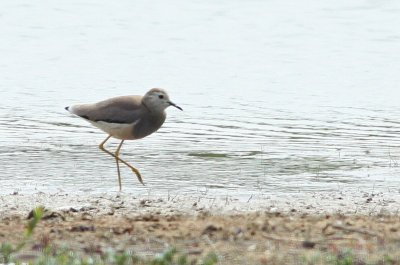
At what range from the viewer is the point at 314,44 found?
20.6 m

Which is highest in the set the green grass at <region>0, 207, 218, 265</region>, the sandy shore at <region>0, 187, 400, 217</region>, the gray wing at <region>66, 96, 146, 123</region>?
the green grass at <region>0, 207, 218, 265</region>

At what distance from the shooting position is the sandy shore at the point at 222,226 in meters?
7.60

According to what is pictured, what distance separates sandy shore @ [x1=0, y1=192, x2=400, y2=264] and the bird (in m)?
1.37

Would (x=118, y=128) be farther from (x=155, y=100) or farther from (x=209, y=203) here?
(x=209, y=203)

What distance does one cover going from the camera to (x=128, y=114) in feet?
39.0

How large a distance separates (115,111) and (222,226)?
3807 millimetres

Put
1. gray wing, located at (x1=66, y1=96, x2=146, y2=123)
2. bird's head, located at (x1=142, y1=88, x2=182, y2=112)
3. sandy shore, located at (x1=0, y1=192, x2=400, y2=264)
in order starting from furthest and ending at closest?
bird's head, located at (x1=142, y1=88, x2=182, y2=112), gray wing, located at (x1=66, y1=96, x2=146, y2=123), sandy shore, located at (x1=0, y1=192, x2=400, y2=264)

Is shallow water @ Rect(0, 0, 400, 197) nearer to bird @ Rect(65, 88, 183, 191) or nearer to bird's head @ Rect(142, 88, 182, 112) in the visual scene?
bird @ Rect(65, 88, 183, 191)

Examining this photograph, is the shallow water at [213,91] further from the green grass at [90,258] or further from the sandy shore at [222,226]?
the green grass at [90,258]

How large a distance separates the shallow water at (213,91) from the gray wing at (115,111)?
1.76 ft

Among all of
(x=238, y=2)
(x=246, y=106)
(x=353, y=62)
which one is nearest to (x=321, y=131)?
(x=246, y=106)

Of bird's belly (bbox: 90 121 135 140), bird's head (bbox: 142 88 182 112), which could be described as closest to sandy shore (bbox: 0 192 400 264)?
bird's belly (bbox: 90 121 135 140)

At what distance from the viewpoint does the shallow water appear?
38.8 feet


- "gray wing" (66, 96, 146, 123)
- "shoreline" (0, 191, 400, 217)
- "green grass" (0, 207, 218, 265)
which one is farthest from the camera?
"gray wing" (66, 96, 146, 123)
